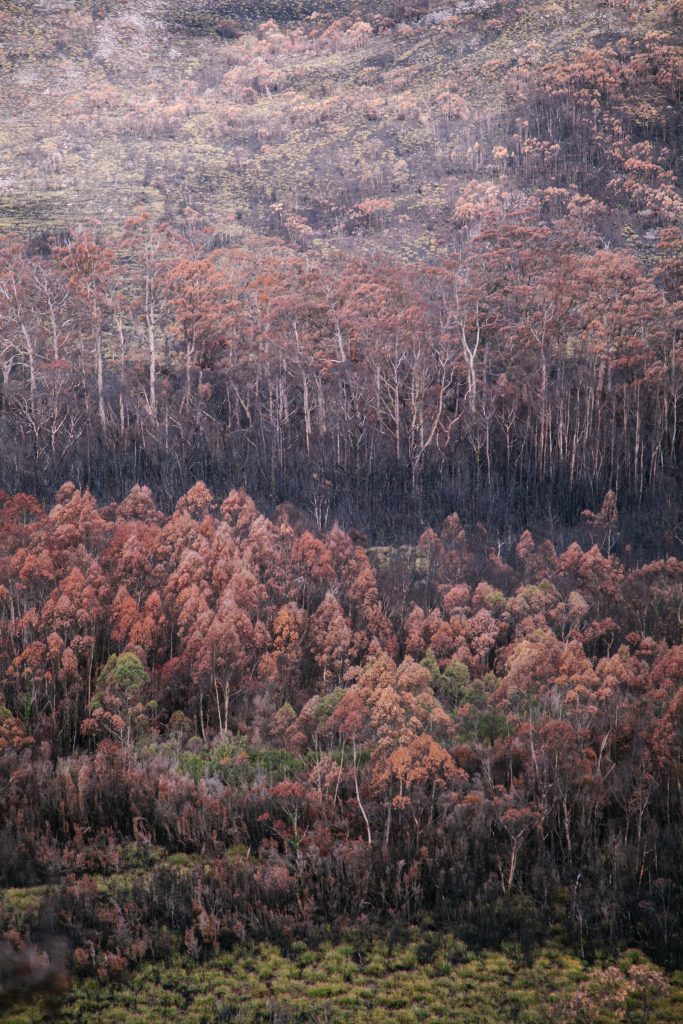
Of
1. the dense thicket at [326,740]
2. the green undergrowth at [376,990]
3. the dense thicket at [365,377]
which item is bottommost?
the green undergrowth at [376,990]

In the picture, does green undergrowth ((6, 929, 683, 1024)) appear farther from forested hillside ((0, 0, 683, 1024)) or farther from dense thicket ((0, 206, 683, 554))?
dense thicket ((0, 206, 683, 554))

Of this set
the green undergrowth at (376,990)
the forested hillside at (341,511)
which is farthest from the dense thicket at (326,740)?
the green undergrowth at (376,990)

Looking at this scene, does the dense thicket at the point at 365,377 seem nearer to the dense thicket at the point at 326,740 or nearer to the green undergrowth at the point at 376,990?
the dense thicket at the point at 326,740

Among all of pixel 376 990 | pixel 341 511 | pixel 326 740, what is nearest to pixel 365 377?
pixel 341 511

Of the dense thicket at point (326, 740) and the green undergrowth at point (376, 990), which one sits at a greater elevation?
the dense thicket at point (326, 740)

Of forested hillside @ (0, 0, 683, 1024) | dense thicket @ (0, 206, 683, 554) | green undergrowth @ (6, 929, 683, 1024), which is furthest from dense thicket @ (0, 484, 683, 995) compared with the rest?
dense thicket @ (0, 206, 683, 554)

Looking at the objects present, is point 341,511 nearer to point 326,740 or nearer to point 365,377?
point 365,377

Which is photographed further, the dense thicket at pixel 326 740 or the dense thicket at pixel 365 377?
the dense thicket at pixel 365 377
